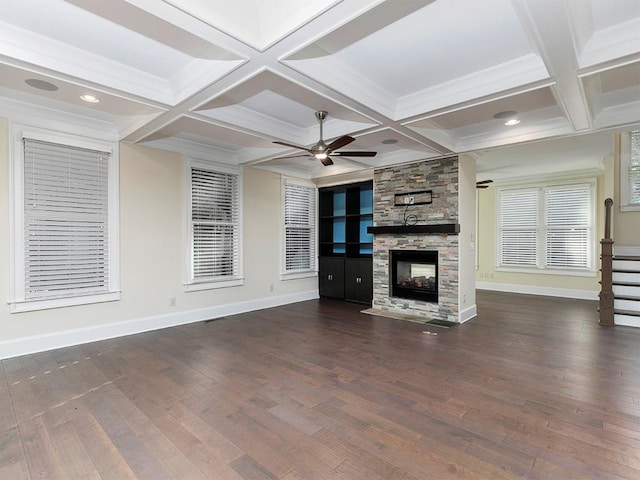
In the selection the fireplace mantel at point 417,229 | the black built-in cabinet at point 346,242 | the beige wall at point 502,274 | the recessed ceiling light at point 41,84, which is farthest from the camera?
the beige wall at point 502,274

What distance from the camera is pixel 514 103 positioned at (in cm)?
370

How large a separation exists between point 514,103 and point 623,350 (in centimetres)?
320

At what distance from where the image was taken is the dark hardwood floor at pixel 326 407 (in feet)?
6.78

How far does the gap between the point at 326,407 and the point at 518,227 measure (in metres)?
7.63

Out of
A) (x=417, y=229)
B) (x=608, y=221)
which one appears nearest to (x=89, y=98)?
(x=417, y=229)

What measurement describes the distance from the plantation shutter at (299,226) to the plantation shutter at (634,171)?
232 inches

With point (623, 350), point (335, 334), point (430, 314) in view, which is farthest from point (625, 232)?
point (335, 334)

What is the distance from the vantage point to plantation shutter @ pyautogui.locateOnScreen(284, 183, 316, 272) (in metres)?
7.21

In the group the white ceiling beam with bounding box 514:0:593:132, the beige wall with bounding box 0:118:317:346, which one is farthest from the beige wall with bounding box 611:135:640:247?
the beige wall with bounding box 0:118:317:346

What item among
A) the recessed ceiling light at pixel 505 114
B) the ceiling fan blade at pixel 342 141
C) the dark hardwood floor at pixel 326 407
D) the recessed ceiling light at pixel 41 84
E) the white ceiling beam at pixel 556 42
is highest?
the recessed ceiling light at pixel 505 114

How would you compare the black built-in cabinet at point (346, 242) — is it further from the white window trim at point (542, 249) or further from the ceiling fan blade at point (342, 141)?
the white window trim at point (542, 249)

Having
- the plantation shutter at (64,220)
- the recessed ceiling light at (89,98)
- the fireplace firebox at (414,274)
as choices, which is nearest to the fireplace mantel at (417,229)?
the fireplace firebox at (414,274)

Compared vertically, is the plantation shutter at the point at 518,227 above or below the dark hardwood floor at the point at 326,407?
above

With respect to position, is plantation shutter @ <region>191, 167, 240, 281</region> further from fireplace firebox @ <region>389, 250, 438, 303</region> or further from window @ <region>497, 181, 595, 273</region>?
window @ <region>497, 181, 595, 273</region>
